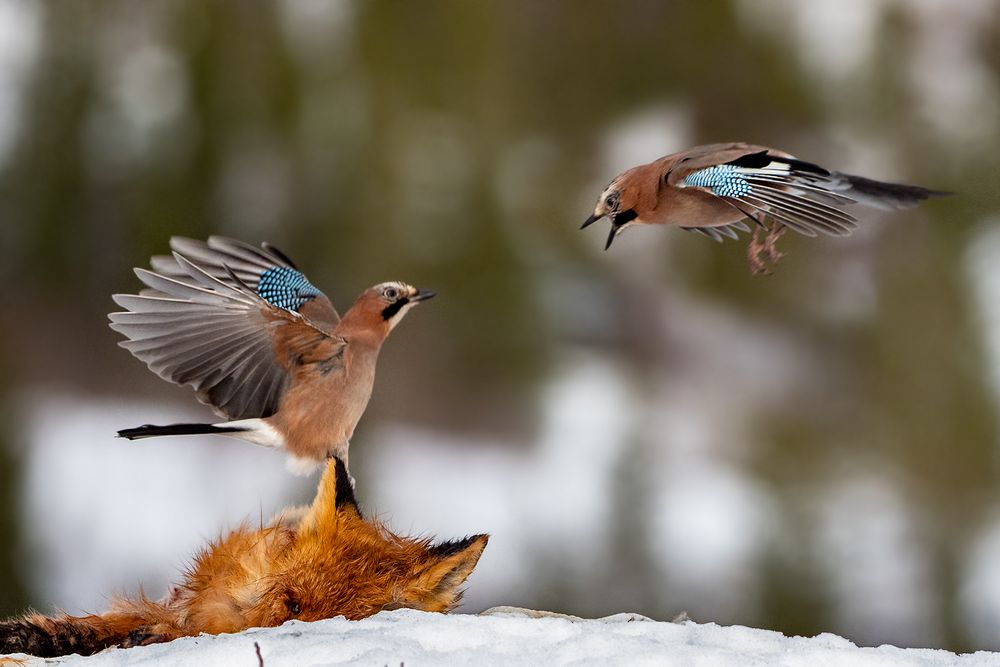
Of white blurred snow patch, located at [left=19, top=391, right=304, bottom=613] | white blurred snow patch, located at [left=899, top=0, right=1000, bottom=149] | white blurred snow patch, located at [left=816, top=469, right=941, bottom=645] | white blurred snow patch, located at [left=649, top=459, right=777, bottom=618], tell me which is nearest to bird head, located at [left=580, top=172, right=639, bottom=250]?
white blurred snow patch, located at [left=19, top=391, right=304, bottom=613]

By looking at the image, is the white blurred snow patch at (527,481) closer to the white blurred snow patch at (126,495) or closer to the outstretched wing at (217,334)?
the white blurred snow patch at (126,495)

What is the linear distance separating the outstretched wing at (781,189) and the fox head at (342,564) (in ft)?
0.95

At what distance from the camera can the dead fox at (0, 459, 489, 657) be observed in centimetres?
82

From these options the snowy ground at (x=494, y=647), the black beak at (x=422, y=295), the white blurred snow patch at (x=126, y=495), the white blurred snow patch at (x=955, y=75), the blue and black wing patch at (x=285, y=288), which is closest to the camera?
the snowy ground at (x=494, y=647)

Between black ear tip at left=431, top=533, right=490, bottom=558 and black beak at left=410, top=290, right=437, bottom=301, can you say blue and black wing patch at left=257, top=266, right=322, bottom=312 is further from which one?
black ear tip at left=431, top=533, right=490, bottom=558

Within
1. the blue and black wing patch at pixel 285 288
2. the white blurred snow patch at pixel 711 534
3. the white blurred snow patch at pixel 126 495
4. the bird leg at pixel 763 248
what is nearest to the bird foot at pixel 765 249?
the bird leg at pixel 763 248

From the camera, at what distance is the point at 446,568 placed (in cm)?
85

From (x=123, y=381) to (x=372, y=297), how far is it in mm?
1797

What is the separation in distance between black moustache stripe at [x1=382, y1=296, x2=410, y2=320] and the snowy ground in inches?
8.6

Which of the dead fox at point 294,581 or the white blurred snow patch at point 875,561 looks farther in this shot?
the white blurred snow patch at point 875,561

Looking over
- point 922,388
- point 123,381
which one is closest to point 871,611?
point 922,388

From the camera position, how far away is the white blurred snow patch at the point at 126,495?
2.28 meters

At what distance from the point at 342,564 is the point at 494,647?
12 centimetres

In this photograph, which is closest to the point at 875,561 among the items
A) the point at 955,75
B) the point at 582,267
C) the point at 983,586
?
the point at 983,586
